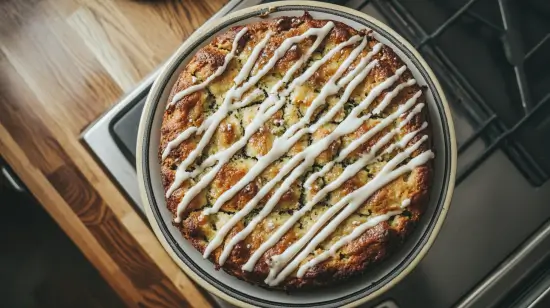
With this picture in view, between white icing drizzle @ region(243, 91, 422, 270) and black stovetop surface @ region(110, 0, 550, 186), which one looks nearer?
white icing drizzle @ region(243, 91, 422, 270)

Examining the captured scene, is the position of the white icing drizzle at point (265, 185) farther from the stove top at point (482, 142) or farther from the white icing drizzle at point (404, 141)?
the stove top at point (482, 142)

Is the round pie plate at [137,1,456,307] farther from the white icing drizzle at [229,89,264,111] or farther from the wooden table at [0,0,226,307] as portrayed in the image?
the wooden table at [0,0,226,307]

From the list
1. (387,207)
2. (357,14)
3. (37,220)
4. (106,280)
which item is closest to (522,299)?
(387,207)

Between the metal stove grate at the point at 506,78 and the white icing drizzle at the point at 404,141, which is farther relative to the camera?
the metal stove grate at the point at 506,78

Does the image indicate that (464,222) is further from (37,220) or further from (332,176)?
(37,220)

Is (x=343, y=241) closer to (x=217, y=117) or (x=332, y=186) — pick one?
(x=332, y=186)

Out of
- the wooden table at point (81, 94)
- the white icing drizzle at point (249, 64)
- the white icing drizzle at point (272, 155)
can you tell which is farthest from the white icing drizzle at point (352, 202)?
the wooden table at point (81, 94)

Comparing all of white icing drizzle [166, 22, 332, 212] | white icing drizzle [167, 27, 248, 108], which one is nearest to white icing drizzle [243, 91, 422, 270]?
white icing drizzle [166, 22, 332, 212]
